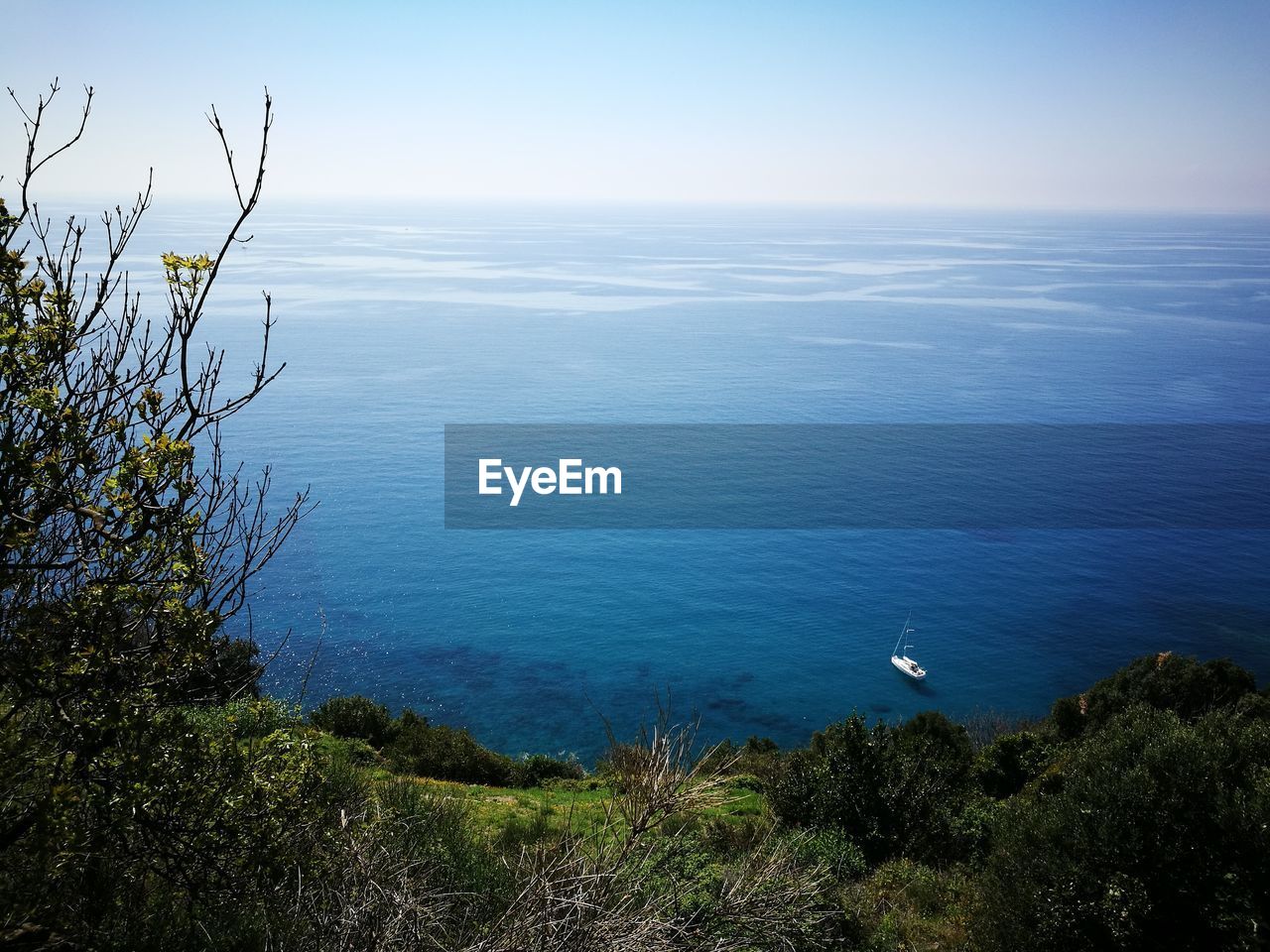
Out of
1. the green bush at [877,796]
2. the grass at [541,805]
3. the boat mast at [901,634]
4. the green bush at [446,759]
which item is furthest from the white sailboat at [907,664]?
the green bush at [446,759]

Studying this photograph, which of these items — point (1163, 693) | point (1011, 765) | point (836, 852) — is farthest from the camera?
point (1163, 693)

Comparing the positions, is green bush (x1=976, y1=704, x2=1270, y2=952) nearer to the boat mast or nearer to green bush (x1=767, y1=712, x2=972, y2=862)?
green bush (x1=767, y1=712, x2=972, y2=862)

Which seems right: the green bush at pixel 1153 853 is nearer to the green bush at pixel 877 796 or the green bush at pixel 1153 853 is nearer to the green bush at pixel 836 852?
the green bush at pixel 836 852

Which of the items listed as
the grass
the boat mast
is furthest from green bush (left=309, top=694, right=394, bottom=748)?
the boat mast

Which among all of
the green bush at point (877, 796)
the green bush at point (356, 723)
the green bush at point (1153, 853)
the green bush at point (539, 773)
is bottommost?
the green bush at point (539, 773)

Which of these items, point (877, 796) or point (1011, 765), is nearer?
point (877, 796)

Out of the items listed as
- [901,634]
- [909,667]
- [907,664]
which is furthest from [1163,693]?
[901,634]

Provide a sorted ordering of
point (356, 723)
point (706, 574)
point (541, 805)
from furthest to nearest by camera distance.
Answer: point (706, 574)
point (356, 723)
point (541, 805)

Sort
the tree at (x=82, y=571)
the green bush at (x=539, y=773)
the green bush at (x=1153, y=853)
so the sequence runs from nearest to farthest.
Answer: the tree at (x=82, y=571) → the green bush at (x=1153, y=853) → the green bush at (x=539, y=773)

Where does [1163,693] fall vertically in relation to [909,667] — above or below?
above

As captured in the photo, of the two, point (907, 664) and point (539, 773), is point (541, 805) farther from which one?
point (907, 664)
